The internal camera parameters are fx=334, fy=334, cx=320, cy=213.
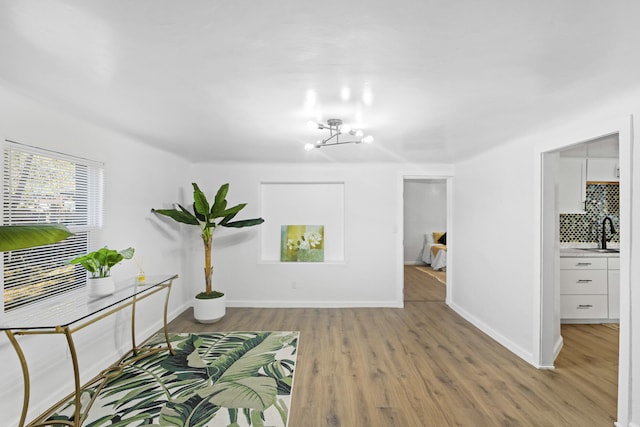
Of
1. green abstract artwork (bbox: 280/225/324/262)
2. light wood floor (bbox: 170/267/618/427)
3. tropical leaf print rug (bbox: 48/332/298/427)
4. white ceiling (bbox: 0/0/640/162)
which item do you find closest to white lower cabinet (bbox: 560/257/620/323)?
light wood floor (bbox: 170/267/618/427)

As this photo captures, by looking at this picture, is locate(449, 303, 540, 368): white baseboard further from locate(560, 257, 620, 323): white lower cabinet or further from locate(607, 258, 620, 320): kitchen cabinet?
locate(607, 258, 620, 320): kitchen cabinet

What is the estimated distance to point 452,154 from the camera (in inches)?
174

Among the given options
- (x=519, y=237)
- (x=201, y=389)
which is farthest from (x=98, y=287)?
(x=519, y=237)

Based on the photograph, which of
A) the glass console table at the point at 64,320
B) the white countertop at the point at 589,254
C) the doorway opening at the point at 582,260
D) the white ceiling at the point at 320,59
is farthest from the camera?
A: the white countertop at the point at 589,254

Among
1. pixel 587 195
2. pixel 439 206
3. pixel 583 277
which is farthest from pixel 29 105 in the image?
pixel 439 206

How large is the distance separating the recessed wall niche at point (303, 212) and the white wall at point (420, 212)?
168 inches

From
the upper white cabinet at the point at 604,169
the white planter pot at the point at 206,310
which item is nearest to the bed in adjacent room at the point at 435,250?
the upper white cabinet at the point at 604,169

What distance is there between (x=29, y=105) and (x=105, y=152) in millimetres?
879

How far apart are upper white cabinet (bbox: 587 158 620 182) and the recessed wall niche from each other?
3.50 meters

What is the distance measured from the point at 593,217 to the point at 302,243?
14.2 ft

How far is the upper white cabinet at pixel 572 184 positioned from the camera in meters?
4.61

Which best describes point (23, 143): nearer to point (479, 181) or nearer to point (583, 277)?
point (479, 181)

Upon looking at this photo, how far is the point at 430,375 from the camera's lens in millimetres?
3037

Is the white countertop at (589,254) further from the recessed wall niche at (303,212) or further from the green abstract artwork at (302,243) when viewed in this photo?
the green abstract artwork at (302,243)
